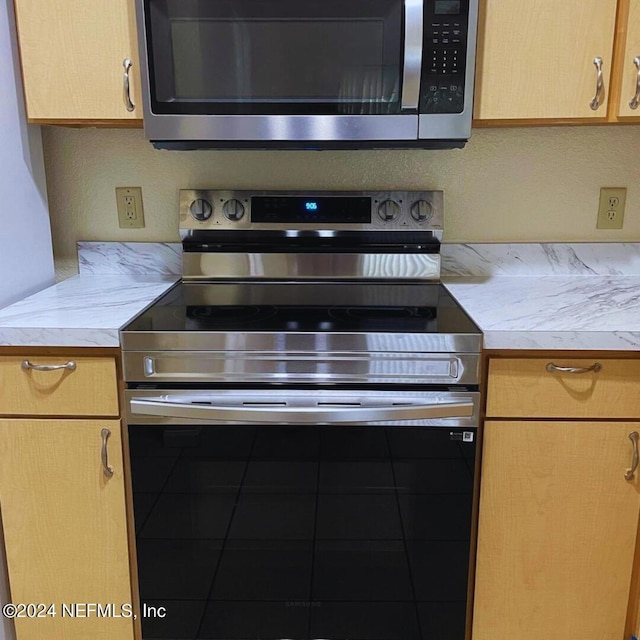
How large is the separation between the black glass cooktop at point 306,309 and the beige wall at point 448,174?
0.30 metres

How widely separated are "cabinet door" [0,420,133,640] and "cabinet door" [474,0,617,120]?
116 cm

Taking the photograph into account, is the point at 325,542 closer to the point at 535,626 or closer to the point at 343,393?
the point at 343,393

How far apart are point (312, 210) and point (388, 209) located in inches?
8.3

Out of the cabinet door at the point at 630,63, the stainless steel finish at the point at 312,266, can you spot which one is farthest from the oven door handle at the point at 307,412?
the cabinet door at the point at 630,63

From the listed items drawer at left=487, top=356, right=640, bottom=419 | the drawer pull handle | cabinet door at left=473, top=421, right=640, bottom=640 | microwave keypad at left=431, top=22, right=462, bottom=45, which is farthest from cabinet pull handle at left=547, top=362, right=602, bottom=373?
the drawer pull handle

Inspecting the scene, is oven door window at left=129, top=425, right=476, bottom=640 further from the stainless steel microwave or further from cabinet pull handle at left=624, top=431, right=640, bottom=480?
the stainless steel microwave

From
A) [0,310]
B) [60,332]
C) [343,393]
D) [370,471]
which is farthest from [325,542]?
[0,310]

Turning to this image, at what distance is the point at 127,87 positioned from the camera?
4.60 feet

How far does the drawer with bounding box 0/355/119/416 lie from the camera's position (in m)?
1.26

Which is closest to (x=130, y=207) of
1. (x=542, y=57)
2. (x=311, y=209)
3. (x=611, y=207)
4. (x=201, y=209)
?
(x=201, y=209)

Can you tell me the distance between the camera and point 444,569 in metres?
1.32

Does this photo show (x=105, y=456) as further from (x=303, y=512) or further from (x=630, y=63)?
(x=630, y=63)

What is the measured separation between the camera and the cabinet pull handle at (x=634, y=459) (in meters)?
1.26

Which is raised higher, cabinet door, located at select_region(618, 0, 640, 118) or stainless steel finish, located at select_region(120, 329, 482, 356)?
cabinet door, located at select_region(618, 0, 640, 118)
